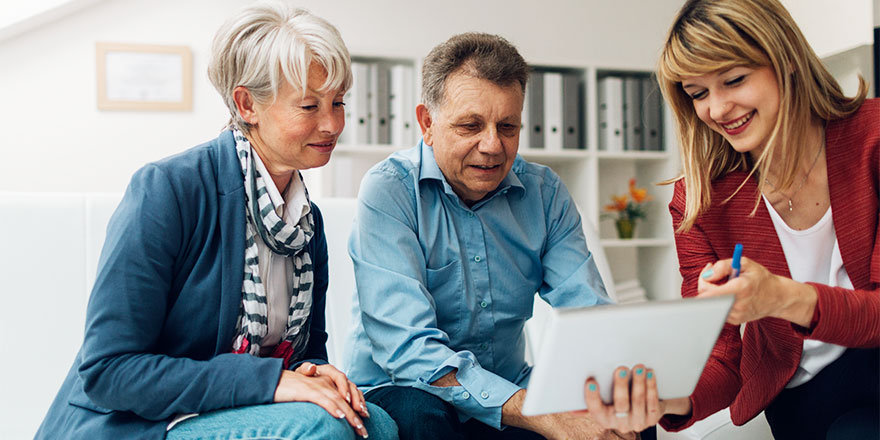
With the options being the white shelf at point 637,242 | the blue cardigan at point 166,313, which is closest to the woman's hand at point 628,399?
the blue cardigan at point 166,313

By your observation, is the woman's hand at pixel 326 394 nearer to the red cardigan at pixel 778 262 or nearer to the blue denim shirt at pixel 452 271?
the blue denim shirt at pixel 452 271

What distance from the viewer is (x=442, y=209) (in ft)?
4.52

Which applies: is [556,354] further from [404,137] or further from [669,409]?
[404,137]

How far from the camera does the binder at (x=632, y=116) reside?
3166 millimetres

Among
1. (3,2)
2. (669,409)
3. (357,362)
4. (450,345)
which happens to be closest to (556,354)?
(669,409)

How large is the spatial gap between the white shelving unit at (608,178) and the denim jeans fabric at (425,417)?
1.69 metres

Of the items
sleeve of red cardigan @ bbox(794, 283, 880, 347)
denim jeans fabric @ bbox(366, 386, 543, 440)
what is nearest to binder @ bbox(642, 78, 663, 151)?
denim jeans fabric @ bbox(366, 386, 543, 440)

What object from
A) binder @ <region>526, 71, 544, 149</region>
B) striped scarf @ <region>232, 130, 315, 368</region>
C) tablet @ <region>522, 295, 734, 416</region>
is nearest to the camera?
tablet @ <region>522, 295, 734, 416</region>

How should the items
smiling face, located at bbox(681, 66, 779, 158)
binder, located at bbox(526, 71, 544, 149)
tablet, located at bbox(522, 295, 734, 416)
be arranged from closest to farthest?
tablet, located at bbox(522, 295, 734, 416), smiling face, located at bbox(681, 66, 779, 158), binder, located at bbox(526, 71, 544, 149)

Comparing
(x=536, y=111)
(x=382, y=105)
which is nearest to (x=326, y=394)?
(x=382, y=105)

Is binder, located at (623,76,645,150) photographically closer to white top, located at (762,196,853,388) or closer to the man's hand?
white top, located at (762,196,853,388)

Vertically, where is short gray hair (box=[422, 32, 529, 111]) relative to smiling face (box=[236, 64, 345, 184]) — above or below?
above

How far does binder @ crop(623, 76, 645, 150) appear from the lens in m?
3.17

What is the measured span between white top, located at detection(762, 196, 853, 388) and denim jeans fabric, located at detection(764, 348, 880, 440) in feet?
0.07
